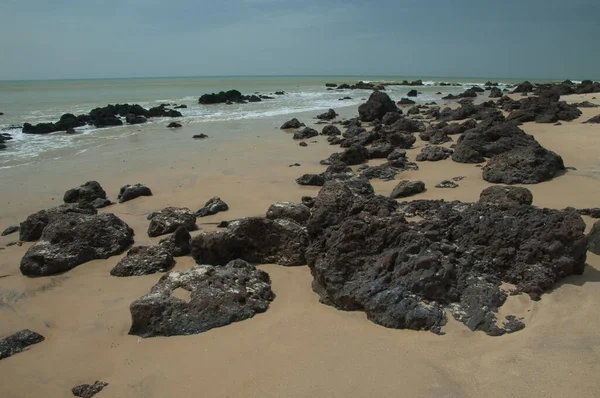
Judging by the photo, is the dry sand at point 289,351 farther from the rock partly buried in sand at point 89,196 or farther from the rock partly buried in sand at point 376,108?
the rock partly buried in sand at point 376,108

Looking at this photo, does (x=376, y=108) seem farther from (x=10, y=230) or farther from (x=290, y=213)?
(x=10, y=230)

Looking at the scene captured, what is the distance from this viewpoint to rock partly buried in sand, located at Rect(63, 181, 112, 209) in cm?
852

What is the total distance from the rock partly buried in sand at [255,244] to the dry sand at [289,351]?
8.9 inches

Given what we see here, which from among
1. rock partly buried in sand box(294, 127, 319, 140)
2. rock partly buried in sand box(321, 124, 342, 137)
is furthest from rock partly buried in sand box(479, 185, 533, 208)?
rock partly buried in sand box(321, 124, 342, 137)

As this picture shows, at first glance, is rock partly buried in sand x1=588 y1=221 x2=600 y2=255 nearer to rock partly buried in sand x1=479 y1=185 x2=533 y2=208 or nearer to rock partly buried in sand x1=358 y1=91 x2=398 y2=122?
rock partly buried in sand x1=479 y1=185 x2=533 y2=208

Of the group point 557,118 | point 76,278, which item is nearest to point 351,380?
point 76,278

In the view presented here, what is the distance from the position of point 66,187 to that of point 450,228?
8.55m

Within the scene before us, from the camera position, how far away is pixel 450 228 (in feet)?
15.8

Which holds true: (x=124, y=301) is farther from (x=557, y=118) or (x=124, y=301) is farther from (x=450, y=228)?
(x=557, y=118)

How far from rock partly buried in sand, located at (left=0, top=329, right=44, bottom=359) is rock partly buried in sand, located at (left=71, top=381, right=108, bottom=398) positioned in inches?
39.9

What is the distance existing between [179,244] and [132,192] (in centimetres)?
342

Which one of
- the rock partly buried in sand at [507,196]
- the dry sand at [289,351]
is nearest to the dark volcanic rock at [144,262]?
the dry sand at [289,351]

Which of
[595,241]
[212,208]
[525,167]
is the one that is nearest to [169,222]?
[212,208]

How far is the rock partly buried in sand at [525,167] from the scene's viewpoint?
26.7 ft
